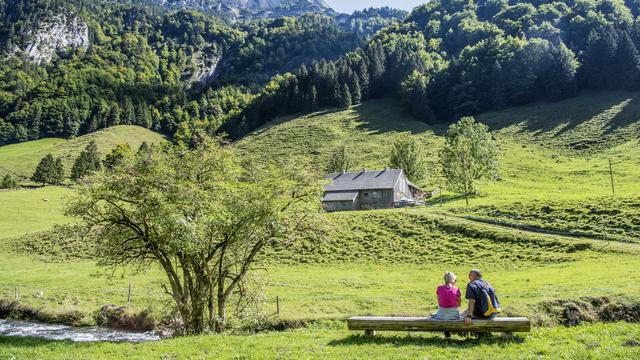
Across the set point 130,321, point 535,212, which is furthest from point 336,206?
point 130,321

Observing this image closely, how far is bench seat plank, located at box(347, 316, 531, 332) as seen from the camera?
13.9 m

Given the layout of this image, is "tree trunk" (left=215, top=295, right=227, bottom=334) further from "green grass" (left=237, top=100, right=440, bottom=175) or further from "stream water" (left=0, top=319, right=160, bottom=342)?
"green grass" (left=237, top=100, right=440, bottom=175)

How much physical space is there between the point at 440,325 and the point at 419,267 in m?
33.9

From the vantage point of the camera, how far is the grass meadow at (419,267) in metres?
14.8

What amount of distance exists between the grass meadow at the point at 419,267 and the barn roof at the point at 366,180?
983 cm

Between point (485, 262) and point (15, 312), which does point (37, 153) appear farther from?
point (485, 262)

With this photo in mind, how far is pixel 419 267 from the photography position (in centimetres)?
4769

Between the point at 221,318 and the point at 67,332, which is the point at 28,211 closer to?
the point at 67,332

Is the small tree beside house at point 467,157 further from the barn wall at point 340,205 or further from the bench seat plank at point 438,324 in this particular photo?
the bench seat plank at point 438,324

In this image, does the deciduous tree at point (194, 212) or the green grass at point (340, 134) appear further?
the green grass at point (340, 134)

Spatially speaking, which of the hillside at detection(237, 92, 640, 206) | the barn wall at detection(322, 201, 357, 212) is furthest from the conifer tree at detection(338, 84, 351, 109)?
the barn wall at detection(322, 201, 357, 212)

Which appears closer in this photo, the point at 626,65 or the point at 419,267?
the point at 419,267

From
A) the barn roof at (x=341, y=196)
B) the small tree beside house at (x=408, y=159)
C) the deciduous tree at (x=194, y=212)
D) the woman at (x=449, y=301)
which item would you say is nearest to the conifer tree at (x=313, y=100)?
the small tree beside house at (x=408, y=159)

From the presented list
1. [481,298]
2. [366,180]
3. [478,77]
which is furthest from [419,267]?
[478,77]
